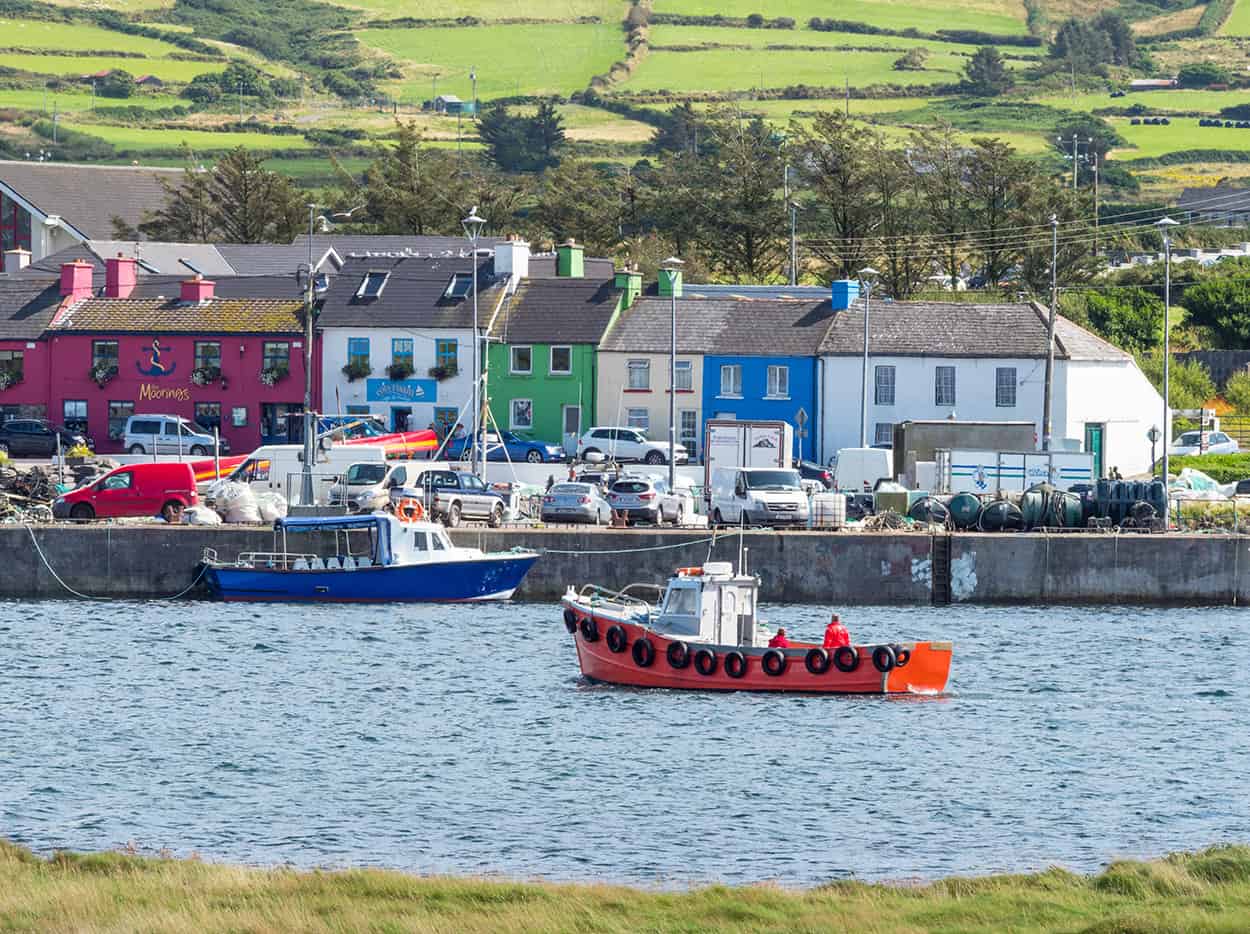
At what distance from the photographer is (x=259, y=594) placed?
6306 centimetres

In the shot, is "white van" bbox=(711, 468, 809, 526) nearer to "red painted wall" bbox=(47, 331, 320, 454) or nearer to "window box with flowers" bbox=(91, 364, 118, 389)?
"red painted wall" bbox=(47, 331, 320, 454)

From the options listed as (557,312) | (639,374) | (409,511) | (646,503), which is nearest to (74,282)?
(557,312)

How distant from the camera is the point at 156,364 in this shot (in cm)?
9219

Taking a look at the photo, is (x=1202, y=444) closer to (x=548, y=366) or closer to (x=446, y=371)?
(x=548, y=366)

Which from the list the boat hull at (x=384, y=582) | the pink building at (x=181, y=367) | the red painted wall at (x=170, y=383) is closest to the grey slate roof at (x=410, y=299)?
the pink building at (x=181, y=367)

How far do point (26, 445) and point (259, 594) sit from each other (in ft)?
93.9

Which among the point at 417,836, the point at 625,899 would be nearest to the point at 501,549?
the point at 417,836

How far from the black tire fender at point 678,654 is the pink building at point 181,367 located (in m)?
45.2

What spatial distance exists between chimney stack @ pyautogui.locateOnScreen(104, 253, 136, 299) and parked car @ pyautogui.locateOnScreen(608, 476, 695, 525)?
37500mm

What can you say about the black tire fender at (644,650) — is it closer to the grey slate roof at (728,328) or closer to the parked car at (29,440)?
the grey slate roof at (728,328)

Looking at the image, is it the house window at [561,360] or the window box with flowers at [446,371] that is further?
the house window at [561,360]

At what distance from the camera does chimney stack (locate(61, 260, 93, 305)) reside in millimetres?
96312

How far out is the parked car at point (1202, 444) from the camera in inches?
3600

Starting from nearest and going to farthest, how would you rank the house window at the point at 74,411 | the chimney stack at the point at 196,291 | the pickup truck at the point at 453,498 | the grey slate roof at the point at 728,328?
the pickup truck at the point at 453,498
the grey slate roof at the point at 728,328
the house window at the point at 74,411
the chimney stack at the point at 196,291
